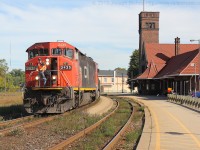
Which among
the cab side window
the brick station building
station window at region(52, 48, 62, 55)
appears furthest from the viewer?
the brick station building

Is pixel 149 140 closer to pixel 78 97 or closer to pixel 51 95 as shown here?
pixel 51 95

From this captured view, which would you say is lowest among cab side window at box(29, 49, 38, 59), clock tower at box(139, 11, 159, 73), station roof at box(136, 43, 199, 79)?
cab side window at box(29, 49, 38, 59)

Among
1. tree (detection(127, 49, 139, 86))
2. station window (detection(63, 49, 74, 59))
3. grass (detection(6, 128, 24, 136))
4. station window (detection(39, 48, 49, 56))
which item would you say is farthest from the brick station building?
grass (detection(6, 128, 24, 136))

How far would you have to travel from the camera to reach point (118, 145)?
10734mm

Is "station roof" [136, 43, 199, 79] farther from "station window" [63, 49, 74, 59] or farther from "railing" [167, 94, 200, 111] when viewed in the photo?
"station window" [63, 49, 74, 59]

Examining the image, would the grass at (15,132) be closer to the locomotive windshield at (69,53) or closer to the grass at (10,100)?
the locomotive windshield at (69,53)

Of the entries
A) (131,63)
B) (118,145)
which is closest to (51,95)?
(118,145)

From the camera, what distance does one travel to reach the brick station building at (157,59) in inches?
2072

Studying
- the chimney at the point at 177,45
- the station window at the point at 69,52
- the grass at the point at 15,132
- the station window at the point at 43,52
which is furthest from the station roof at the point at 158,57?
the grass at the point at 15,132

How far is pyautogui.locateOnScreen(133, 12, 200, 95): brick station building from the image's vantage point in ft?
173

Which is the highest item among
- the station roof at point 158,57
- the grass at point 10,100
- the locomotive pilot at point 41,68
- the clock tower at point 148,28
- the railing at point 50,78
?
the clock tower at point 148,28

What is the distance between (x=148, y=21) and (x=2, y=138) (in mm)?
69340

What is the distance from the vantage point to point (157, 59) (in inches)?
2805

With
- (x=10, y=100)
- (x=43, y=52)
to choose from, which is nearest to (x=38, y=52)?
(x=43, y=52)
